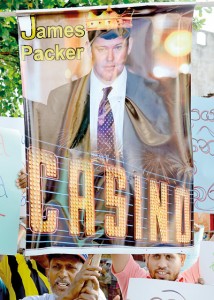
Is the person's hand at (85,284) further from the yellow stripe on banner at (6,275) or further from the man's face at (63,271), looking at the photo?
the yellow stripe on banner at (6,275)

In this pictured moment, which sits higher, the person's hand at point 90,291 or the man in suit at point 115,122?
the man in suit at point 115,122

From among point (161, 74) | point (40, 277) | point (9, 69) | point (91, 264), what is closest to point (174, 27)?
point (161, 74)

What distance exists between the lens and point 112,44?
458 cm

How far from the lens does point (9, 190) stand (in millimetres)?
5254

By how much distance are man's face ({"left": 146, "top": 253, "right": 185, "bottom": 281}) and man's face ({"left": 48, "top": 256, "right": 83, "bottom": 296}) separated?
0.40 meters

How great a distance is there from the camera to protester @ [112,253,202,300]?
5020 millimetres

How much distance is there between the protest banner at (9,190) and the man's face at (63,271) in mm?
287

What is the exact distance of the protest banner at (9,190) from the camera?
514 centimetres

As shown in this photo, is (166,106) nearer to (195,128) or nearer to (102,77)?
(102,77)

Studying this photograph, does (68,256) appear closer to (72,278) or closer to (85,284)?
(72,278)

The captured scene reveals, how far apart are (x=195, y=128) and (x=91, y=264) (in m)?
Result: 1.49

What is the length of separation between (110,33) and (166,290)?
4.58 feet

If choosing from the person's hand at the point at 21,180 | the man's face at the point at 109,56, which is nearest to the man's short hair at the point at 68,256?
the person's hand at the point at 21,180

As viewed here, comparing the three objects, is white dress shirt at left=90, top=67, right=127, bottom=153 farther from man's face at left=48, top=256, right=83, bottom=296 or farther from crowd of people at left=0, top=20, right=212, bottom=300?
man's face at left=48, top=256, right=83, bottom=296
